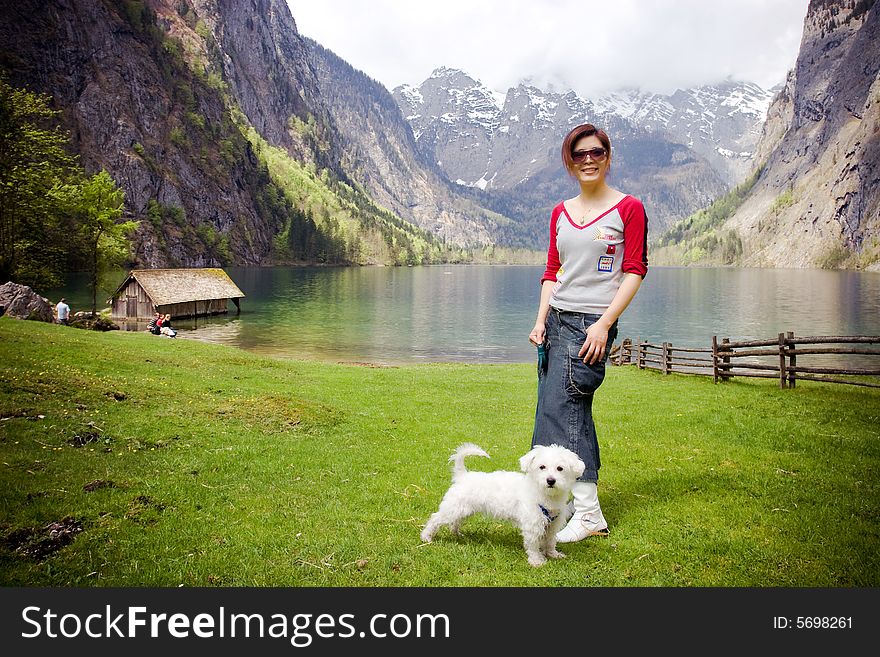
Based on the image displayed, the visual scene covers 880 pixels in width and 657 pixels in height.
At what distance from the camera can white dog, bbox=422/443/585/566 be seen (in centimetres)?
559

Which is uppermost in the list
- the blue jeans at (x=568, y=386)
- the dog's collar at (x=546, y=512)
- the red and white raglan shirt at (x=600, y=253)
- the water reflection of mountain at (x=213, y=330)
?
the red and white raglan shirt at (x=600, y=253)

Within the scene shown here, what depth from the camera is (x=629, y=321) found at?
73.9 metres

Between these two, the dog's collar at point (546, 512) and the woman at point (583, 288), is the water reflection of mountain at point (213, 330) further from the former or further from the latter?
the dog's collar at point (546, 512)

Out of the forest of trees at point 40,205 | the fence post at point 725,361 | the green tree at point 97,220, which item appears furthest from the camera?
the green tree at point 97,220

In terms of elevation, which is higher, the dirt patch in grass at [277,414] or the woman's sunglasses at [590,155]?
the woman's sunglasses at [590,155]

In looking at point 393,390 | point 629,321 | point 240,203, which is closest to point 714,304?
point 629,321

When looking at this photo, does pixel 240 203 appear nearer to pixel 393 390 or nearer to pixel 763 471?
pixel 393 390

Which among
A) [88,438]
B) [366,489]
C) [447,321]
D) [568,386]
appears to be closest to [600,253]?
[568,386]

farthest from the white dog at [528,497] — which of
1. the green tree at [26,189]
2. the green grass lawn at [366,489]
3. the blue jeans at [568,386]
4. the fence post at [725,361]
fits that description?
the green tree at [26,189]

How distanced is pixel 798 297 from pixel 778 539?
388ft

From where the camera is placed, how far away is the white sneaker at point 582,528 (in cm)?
640

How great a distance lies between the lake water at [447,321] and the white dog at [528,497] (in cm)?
3525

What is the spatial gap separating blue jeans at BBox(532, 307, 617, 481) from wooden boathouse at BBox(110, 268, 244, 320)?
195ft

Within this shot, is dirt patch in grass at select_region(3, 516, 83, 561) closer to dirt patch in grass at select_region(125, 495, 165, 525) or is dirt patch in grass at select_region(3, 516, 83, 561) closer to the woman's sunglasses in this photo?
dirt patch in grass at select_region(125, 495, 165, 525)
